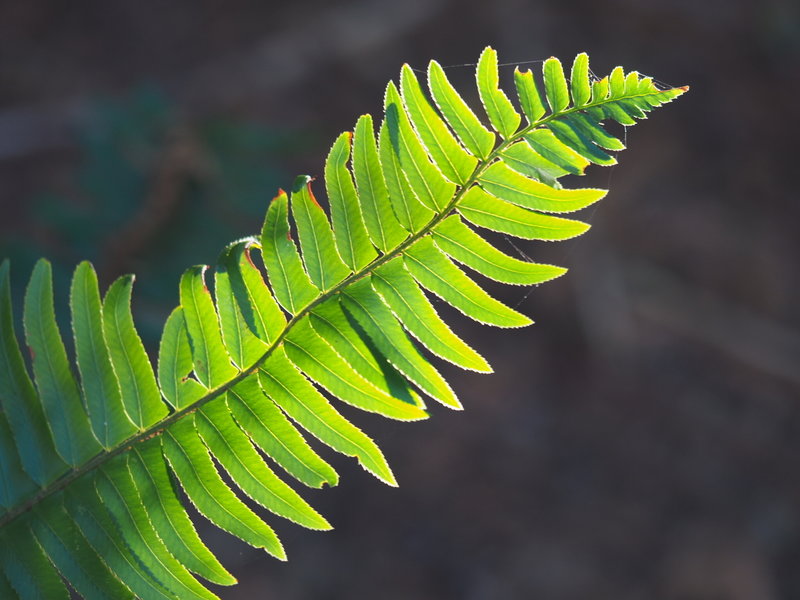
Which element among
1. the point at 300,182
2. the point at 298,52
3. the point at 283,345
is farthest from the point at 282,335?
the point at 298,52

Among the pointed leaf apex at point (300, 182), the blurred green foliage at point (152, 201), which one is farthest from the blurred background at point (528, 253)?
the pointed leaf apex at point (300, 182)

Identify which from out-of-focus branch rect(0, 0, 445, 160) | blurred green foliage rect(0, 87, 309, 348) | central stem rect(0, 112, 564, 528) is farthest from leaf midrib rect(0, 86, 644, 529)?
out-of-focus branch rect(0, 0, 445, 160)

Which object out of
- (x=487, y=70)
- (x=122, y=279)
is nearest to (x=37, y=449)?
(x=122, y=279)

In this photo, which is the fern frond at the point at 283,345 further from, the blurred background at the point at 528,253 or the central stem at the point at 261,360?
the blurred background at the point at 528,253

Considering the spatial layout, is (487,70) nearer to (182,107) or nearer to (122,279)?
(122,279)

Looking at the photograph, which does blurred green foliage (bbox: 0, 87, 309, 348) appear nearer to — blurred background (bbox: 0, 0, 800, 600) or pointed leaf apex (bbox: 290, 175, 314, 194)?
blurred background (bbox: 0, 0, 800, 600)

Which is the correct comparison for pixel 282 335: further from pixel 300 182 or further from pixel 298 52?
pixel 298 52

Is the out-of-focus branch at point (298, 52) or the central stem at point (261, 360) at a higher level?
the out-of-focus branch at point (298, 52)
